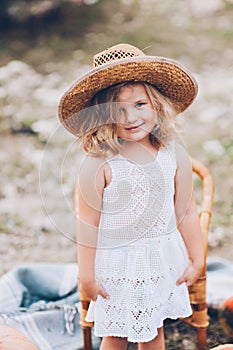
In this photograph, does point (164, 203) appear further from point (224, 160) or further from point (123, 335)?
point (224, 160)

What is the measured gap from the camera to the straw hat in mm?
1951

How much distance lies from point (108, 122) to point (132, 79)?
155 mm

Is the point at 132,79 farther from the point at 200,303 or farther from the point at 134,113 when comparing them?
the point at 200,303

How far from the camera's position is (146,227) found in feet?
6.93

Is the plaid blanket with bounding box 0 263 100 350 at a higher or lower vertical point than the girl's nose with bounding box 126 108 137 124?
lower

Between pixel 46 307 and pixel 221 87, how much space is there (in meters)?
2.88

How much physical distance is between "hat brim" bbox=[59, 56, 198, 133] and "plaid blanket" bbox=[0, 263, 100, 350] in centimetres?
91

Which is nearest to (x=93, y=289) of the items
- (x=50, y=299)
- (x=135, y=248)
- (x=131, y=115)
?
(x=135, y=248)

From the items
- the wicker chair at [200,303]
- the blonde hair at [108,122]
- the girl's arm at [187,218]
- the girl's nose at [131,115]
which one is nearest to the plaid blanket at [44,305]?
the wicker chair at [200,303]

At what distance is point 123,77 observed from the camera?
77.7 inches

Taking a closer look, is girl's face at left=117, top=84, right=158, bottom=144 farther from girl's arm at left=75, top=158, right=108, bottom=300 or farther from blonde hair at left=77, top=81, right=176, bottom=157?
girl's arm at left=75, top=158, right=108, bottom=300

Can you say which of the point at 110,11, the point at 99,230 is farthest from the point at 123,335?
the point at 110,11

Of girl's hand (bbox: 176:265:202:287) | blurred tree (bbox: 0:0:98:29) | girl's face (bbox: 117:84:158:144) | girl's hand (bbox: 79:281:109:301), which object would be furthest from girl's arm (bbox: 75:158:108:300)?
blurred tree (bbox: 0:0:98:29)

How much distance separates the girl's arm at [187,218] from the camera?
7.16 feet
